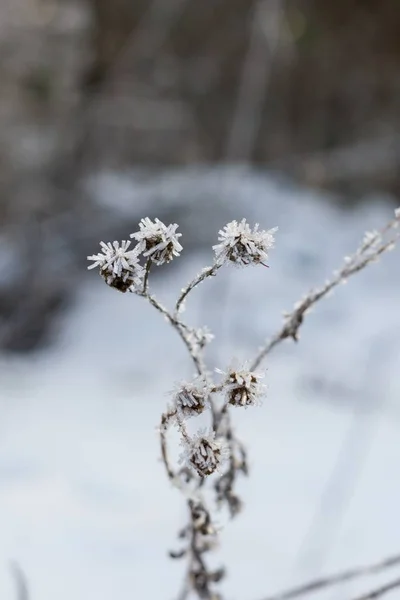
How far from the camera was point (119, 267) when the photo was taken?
490 millimetres

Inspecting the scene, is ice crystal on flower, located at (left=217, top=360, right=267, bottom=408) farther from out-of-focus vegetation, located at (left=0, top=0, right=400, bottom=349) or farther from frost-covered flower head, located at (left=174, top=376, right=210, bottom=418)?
out-of-focus vegetation, located at (left=0, top=0, right=400, bottom=349)

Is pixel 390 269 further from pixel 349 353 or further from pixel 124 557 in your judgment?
pixel 124 557

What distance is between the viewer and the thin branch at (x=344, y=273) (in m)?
0.58

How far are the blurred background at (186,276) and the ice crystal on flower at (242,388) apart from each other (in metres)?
0.54

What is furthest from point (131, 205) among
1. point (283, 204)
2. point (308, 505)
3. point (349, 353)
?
point (308, 505)

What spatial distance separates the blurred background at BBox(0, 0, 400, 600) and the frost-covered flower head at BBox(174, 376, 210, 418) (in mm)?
546

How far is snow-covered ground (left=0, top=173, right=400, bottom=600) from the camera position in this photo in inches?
42.1

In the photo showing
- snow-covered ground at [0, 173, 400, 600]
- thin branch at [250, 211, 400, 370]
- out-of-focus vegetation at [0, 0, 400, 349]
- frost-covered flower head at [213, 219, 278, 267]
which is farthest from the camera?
out-of-focus vegetation at [0, 0, 400, 349]

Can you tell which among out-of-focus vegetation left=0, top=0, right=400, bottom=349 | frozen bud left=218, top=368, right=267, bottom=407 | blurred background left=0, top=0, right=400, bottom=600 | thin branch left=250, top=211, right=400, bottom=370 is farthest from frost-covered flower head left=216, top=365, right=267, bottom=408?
out-of-focus vegetation left=0, top=0, right=400, bottom=349

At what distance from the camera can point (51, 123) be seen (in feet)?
8.69

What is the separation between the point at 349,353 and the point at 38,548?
1.22m

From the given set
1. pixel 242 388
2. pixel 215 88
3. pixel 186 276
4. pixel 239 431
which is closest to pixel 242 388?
pixel 242 388

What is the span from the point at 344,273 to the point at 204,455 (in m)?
0.21

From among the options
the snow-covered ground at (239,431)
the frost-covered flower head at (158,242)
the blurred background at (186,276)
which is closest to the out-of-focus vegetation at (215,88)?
the blurred background at (186,276)
